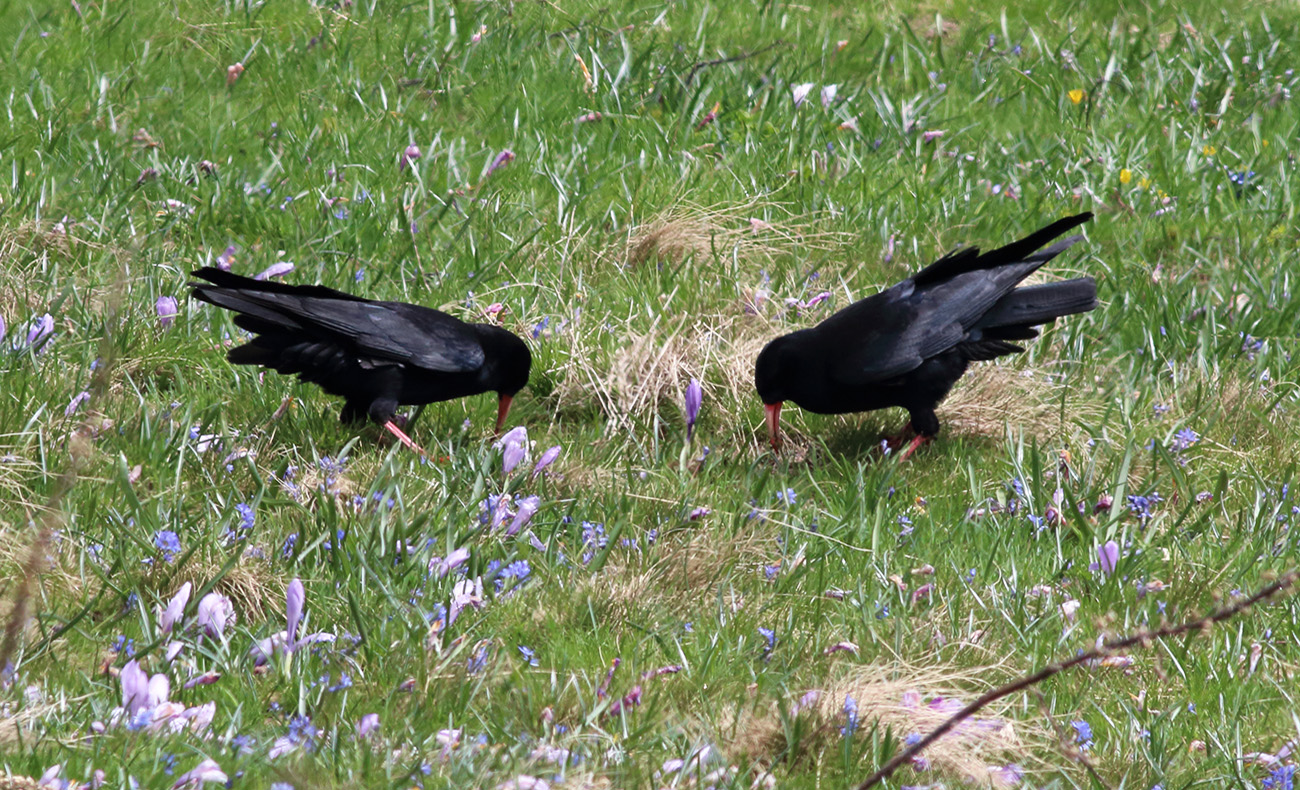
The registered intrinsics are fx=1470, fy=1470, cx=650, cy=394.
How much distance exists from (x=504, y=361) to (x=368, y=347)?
1.56 ft

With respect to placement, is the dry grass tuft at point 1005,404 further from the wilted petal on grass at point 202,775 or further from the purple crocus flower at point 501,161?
the wilted petal on grass at point 202,775

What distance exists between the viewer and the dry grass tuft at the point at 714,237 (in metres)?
5.87

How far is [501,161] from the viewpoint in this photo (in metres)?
6.49

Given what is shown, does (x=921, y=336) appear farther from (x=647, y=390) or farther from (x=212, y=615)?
(x=212, y=615)

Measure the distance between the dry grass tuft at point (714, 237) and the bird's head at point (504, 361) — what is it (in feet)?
3.06

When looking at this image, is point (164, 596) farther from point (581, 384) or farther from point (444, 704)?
point (581, 384)

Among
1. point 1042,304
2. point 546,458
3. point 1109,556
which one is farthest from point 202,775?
point 1042,304

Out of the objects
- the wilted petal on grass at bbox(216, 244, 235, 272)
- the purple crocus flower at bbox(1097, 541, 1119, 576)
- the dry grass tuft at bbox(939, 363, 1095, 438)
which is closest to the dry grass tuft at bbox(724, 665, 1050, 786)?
the purple crocus flower at bbox(1097, 541, 1119, 576)

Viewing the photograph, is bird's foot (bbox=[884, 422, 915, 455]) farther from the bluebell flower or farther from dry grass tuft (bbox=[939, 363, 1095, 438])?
the bluebell flower

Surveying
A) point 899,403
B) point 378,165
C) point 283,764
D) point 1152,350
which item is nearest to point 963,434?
point 899,403

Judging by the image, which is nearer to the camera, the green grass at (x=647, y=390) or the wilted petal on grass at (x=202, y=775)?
the wilted petal on grass at (x=202, y=775)

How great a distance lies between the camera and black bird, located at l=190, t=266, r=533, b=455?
4.72m

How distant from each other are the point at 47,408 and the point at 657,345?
2052 millimetres

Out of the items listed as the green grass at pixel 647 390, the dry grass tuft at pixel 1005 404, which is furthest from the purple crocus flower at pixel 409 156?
the dry grass tuft at pixel 1005 404
